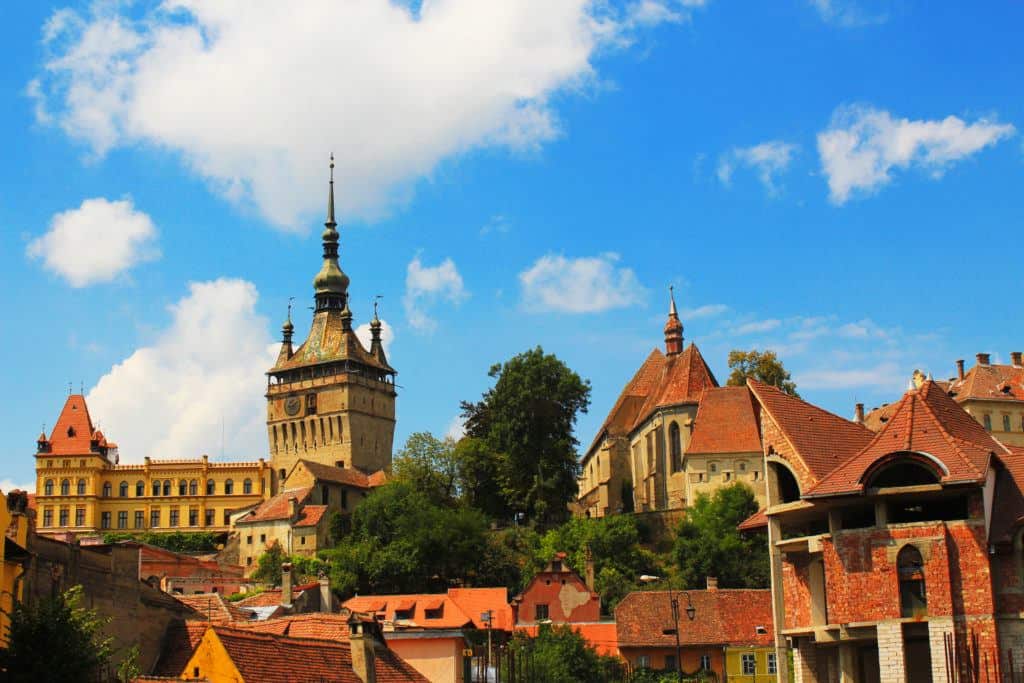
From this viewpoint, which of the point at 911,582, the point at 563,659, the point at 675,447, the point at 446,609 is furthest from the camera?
the point at 675,447


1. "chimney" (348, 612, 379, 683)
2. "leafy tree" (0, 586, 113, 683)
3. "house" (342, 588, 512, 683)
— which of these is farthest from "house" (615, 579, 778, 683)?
"leafy tree" (0, 586, 113, 683)

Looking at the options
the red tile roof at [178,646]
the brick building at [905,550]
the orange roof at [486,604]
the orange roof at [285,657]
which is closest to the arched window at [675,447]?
the orange roof at [486,604]

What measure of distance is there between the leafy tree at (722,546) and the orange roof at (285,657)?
52848 mm

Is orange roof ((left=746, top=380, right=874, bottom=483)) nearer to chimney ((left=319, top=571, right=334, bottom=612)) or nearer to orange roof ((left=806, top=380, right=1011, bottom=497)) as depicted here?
orange roof ((left=806, top=380, right=1011, bottom=497))

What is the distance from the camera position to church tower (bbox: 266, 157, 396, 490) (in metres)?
129

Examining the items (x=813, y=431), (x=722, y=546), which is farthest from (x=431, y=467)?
(x=813, y=431)

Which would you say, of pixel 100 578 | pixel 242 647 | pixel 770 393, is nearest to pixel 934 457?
pixel 770 393

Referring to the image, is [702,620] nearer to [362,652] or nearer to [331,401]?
[362,652]

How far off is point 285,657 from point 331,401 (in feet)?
326

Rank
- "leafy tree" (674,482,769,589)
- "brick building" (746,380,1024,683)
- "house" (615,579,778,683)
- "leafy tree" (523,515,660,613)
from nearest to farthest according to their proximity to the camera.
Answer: "brick building" (746,380,1024,683)
"house" (615,579,778,683)
"leafy tree" (674,482,769,589)
"leafy tree" (523,515,660,613)

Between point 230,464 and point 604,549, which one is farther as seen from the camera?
point 230,464

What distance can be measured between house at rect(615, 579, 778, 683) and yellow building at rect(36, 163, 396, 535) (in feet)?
185

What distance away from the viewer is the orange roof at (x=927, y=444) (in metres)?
37.3

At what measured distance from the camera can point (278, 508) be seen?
4365 inches
